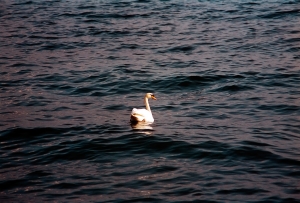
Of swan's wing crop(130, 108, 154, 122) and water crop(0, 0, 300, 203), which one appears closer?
water crop(0, 0, 300, 203)

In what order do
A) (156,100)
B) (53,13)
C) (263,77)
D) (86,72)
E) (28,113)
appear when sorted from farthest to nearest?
(53,13), (86,72), (263,77), (156,100), (28,113)

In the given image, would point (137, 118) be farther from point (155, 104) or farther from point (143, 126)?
point (155, 104)

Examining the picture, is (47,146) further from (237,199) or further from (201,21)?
(201,21)

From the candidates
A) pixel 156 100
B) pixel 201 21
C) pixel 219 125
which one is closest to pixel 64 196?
pixel 219 125

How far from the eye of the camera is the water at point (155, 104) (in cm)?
1301

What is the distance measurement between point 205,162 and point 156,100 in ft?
18.6

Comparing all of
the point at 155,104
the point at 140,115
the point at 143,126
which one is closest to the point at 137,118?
the point at 140,115

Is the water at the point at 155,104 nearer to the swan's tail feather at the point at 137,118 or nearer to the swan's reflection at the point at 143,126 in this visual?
the swan's reflection at the point at 143,126

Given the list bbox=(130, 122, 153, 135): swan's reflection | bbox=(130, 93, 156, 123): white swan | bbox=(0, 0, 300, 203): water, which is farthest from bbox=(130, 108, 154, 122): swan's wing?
bbox=(0, 0, 300, 203): water

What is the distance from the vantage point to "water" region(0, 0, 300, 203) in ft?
42.7

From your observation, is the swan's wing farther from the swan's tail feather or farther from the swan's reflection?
the swan's reflection

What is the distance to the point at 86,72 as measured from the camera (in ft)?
74.2

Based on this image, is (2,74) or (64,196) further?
(2,74)

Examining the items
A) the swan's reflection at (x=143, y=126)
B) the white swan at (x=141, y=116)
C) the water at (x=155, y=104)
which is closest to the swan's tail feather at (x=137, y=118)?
the white swan at (x=141, y=116)
